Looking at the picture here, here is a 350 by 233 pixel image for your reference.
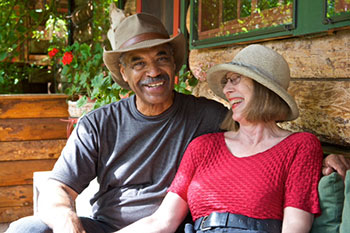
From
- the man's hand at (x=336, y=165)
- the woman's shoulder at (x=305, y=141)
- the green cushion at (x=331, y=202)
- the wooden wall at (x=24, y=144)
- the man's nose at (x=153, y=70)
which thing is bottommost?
the wooden wall at (x=24, y=144)

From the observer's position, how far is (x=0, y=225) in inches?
165

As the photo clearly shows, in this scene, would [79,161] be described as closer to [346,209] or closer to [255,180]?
[255,180]

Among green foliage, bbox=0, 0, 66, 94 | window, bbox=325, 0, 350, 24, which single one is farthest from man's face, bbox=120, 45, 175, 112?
green foliage, bbox=0, 0, 66, 94

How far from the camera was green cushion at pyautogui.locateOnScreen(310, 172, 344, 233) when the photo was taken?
1.38 m

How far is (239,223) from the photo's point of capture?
1530mm

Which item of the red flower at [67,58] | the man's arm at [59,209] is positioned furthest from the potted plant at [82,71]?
the man's arm at [59,209]

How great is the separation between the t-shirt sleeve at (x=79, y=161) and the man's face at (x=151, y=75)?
278 mm

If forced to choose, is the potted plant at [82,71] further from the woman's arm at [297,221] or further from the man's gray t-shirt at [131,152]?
the woman's arm at [297,221]

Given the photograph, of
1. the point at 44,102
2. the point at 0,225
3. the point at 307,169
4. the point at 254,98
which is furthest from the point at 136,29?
the point at 0,225

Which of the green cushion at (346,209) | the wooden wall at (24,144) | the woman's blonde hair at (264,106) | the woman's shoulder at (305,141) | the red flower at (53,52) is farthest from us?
the red flower at (53,52)

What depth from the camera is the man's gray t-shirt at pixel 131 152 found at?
192 cm

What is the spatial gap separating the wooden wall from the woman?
2.90 metres

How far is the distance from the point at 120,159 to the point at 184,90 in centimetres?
103

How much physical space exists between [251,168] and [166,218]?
15.6 inches
